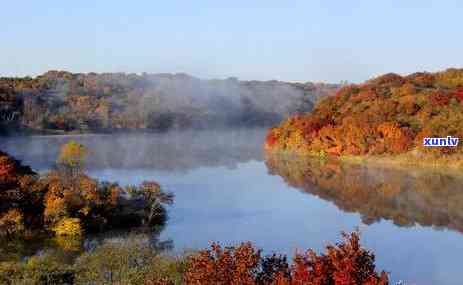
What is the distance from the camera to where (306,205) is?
92.5 ft

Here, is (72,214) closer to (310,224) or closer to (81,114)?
(310,224)

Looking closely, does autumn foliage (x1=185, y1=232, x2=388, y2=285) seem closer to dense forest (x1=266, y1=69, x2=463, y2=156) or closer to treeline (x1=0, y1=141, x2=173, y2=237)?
treeline (x1=0, y1=141, x2=173, y2=237)

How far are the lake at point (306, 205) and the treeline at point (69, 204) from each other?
1420 millimetres

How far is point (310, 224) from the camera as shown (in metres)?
23.3

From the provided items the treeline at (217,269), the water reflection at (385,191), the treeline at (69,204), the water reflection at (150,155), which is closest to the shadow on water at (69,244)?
the treeline at (69,204)

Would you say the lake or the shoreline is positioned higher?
the shoreline

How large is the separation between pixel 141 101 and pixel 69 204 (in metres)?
86.8

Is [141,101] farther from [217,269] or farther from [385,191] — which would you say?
[217,269]

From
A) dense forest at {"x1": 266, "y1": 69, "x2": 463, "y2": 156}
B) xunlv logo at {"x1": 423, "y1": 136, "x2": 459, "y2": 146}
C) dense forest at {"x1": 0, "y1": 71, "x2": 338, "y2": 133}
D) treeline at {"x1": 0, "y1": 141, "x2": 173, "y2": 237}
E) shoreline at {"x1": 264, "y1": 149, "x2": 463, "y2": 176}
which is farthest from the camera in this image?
dense forest at {"x1": 0, "y1": 71, "x2": 338, "y2": 133}

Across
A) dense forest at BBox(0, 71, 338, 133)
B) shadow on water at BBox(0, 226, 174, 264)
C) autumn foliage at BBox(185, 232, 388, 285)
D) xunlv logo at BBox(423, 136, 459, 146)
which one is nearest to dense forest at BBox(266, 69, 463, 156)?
xunlv logo at BBox(423, 136, 459, 146)

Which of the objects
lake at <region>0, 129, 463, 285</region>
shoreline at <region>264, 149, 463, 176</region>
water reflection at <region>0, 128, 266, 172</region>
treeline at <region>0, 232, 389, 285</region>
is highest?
treeline at <region>0, 232, 389, 285</region>

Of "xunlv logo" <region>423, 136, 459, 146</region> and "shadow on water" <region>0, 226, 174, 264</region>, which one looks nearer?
"shadow on water" <region>0, 226, 174, 264</region>

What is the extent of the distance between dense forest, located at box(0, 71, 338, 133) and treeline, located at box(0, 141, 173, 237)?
58233 mm

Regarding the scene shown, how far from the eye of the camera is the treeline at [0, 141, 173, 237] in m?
20.4
